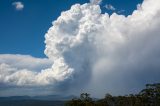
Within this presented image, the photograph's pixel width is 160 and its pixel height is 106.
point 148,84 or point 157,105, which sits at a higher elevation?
point 148,84

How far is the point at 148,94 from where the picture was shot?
16100 centimetres

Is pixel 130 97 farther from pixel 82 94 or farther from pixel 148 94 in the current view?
pixel 82 94

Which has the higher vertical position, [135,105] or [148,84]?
[148,84]

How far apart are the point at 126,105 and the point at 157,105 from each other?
15.4m

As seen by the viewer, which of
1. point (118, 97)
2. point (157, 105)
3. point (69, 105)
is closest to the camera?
point (69, 105)

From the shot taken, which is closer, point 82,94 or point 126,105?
point 82,94

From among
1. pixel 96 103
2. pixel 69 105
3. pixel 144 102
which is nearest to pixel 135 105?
pixel 144 102

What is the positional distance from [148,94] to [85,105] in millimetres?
35541

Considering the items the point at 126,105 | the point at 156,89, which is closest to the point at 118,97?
the point at 126,105

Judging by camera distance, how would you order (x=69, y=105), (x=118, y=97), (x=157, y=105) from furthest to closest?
(x=118, y=97) < (x=157, y=105) < (x=69, y=105)

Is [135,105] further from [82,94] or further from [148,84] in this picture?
[82,94]

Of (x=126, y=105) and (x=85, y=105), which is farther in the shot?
(x=126, y=105)

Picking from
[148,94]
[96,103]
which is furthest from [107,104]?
[148,94]

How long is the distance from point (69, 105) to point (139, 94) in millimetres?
38900
